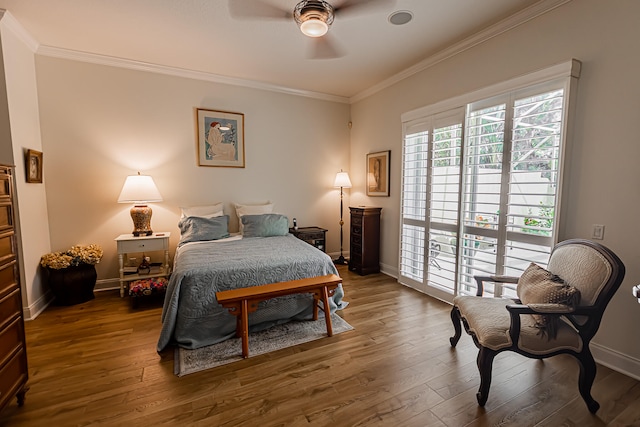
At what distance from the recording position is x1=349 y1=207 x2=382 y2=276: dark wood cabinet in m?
4.34

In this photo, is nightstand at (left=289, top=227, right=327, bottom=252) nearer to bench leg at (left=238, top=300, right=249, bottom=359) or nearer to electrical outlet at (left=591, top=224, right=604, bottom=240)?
bench leg at (left=238, top=300, right=249, bottom=359)

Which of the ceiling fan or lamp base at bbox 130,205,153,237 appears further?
lamp base at bbox 130,205,153,237

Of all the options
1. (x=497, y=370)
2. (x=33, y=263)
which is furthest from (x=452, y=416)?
(x=33, y=263)

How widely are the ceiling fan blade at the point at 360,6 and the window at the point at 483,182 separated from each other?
1281 millimetres

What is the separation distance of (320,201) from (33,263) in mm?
3766

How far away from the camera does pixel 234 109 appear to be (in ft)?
13.9

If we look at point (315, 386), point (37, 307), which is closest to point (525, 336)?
point (315, 386)

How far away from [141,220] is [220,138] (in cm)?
157

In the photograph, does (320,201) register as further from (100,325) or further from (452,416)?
(452,416)

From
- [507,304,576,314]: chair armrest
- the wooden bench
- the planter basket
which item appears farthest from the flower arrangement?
[507,304,576,314]: chair armrest

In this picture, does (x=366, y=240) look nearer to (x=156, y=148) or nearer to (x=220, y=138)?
(x=220, y=138)

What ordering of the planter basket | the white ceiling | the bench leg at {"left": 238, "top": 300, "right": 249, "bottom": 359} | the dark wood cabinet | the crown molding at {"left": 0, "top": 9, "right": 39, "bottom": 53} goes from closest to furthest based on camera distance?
the bench leg at {"left": 238, "top": 300, "right": 249, "bottom": 359}
the white ceiling
the crown molding at {"left": 0, "top": 9, "right": 39, "bottom": 53}
the planter basket
the dark wood cabinet

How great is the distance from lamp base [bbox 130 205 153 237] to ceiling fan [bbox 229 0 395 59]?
253cm

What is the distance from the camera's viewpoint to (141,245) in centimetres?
345
